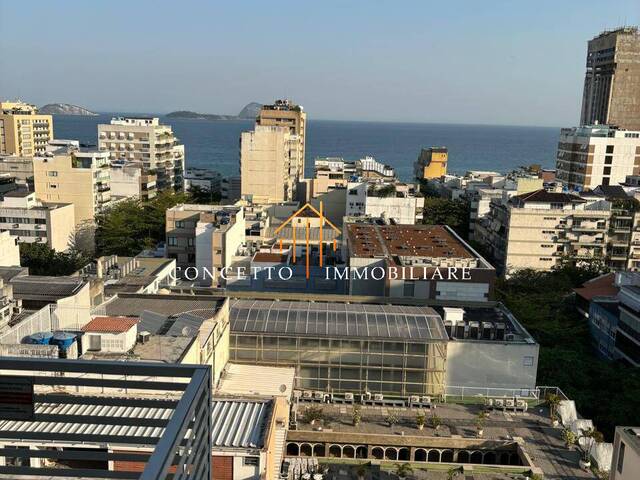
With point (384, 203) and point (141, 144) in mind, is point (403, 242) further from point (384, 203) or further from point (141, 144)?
point (141, 144)

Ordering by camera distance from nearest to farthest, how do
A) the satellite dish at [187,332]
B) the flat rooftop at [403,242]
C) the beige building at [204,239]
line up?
the satellite dish at [187,332] → the flat rooftop at [403,242] → the beige building at [204,239]

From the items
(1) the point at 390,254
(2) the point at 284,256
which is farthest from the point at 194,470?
(2) the point at 284,256

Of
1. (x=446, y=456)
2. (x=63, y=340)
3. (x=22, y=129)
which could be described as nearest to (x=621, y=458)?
(x=446, y=456)

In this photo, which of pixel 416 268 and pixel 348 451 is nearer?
pixel 348 451

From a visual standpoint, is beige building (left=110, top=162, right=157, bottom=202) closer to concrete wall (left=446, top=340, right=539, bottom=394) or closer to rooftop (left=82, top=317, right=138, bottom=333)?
rooftop (left=82, top=317, right=138, bottom=333)

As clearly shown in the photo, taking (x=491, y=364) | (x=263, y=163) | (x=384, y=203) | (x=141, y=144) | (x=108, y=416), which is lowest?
(x=491, y=364)

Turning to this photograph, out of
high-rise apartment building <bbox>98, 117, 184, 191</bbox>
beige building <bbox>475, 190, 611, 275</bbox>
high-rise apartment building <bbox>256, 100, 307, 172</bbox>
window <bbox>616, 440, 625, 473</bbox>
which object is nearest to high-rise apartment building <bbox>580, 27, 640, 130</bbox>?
high-rise apartment building <bbox>256, 100, 307, 172</bbox>

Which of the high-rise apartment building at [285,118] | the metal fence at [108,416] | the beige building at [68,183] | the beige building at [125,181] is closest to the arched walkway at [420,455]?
the metal fence at [108,416]

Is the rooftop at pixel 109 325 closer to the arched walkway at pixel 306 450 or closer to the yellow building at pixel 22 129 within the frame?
the arched walkway at pixel 306 450
